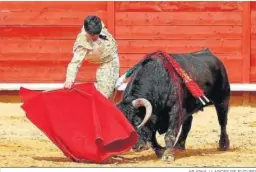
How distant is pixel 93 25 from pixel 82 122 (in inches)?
27.5

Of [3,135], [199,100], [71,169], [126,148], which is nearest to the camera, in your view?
[71,169]

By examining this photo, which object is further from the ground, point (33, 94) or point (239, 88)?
point (33, 94)

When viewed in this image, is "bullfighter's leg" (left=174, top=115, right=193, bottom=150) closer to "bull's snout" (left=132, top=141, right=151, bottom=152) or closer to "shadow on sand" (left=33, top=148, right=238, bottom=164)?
"shadow on sand" (left=33, top=148, right=238, bottom=164)

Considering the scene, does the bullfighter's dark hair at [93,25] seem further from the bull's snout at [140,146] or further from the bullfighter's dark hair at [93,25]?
the bull's snout at [140,146]

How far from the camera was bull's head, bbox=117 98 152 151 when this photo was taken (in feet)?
27.5

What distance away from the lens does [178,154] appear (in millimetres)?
8984

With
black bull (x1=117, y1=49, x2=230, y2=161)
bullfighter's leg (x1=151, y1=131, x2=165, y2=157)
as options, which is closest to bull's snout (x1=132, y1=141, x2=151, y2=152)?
black bull (x1=117, y1=49, x2=230, y2=161)

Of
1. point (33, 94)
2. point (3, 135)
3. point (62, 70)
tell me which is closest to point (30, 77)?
point (62, 70)

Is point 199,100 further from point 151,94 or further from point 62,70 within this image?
point 62,70

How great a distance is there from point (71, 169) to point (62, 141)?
24.9 inches

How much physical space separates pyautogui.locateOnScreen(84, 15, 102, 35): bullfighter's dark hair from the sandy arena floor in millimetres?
940

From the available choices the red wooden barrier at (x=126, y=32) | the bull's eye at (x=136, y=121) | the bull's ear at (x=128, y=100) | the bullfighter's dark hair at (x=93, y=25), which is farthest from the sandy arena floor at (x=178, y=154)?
the red wooden barrier at (x=126, y=32)

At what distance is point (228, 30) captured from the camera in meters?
13.0

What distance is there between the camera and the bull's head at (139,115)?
8367mm
